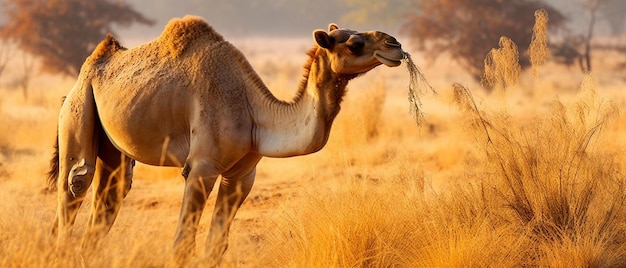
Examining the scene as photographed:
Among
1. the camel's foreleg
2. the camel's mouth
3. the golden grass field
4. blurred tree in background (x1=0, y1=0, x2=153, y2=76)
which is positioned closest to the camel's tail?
the golden grass field

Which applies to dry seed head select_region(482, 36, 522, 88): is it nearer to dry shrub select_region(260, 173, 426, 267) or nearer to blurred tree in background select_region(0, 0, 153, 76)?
dry shrub select_region(260, 173, 426, 267)

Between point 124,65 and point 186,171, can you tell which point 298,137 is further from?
point 124,65

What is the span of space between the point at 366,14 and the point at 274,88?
123ft

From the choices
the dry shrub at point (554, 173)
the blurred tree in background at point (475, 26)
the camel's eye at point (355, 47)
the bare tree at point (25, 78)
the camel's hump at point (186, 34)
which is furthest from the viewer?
the blurred tree in background at point (475, 26)

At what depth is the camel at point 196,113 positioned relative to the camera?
251 inches

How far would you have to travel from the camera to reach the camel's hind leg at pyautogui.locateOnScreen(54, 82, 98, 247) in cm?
715

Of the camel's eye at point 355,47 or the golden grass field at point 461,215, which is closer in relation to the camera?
the camel's eye at point 355,47

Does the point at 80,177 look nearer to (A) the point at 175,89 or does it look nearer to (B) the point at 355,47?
(A) the point at 175,89

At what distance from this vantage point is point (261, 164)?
44.3 feet

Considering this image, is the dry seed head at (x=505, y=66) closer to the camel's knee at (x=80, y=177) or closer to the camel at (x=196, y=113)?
the camel at (x=196, y=113)

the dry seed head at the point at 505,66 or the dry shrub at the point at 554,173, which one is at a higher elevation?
the dry seed head at the point at 505,66

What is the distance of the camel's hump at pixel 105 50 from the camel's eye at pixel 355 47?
2047 millimetres

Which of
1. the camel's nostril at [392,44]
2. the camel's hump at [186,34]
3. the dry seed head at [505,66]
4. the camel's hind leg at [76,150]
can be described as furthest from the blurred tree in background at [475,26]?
the camel's nostril at [392,44]

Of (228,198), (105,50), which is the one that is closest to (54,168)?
(105,50)
